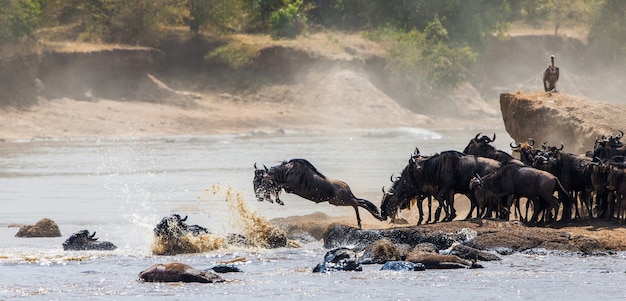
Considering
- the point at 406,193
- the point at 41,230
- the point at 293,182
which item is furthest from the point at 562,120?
the point at 41,230

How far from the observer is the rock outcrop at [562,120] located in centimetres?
2322

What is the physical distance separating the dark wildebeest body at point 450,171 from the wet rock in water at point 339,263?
2488 mm

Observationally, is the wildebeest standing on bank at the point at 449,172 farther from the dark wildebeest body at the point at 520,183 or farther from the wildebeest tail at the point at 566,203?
the wildebeest tail at the point at 566,203

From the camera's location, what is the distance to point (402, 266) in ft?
55.4

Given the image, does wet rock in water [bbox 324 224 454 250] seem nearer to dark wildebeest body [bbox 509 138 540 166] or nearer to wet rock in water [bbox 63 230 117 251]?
dark wildebeest body [bbox 509 138 540 166]

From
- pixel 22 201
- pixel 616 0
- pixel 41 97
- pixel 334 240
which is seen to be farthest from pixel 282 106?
pixel 334 240

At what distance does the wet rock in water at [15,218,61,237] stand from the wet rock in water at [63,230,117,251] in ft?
5.55

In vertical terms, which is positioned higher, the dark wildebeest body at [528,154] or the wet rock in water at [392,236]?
the dark wildebeest body at [528,154]

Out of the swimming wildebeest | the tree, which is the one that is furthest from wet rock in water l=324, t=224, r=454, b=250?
the tree

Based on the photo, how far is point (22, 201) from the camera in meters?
27.7

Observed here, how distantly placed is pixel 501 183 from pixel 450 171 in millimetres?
916

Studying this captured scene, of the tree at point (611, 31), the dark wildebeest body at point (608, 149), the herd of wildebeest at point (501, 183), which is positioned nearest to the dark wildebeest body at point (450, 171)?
the herd of wildebeest at point (501, 183)

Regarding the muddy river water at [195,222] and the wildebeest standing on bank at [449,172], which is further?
Answer: the wildebeest standing on bank at [449,172]

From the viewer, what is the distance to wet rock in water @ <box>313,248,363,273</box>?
17.0m
